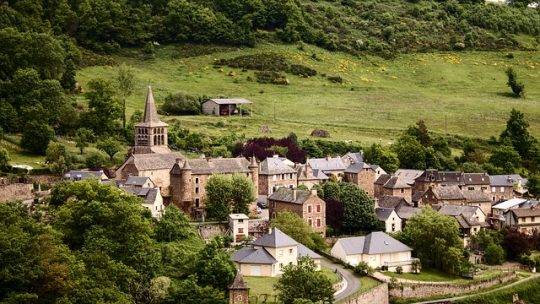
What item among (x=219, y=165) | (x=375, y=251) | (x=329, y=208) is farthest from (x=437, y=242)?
(x=219, y=165)

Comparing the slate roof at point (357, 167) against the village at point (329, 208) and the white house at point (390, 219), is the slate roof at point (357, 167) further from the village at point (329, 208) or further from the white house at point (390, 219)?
the white house at point (390, 219)

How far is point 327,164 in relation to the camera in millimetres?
106125

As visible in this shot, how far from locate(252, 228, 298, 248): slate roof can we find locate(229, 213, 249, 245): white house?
13.2ft

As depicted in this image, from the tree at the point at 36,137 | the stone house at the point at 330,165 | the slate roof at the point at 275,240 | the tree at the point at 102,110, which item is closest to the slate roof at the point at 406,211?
the stone house at the point at 330,165

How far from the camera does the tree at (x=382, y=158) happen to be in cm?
11025

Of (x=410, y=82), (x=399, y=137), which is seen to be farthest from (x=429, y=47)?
(x=399, y=137)

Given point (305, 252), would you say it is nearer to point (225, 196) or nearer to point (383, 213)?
point (225, 196)

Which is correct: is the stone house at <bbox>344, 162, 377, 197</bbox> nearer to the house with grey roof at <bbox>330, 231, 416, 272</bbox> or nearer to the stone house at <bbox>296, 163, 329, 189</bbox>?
the stone house at <bbox>296, 163, 329, 189</bbox>

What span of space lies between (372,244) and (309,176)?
15.2 metres

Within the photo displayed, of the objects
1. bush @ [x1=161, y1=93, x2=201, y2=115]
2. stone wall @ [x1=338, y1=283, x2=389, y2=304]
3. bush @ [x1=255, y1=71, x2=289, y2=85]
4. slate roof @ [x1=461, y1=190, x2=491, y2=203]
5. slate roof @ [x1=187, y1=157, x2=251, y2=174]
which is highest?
bush @ [x1=255, y1=71, x2=289, y2=85]

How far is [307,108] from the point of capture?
13875 centimetres

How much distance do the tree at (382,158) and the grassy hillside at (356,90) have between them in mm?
11998

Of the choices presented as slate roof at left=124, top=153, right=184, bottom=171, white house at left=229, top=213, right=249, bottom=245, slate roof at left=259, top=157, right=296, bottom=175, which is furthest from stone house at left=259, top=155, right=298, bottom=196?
white house at left=229, top=213, right=249, bottom=245

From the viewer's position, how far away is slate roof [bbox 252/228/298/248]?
82.1m
